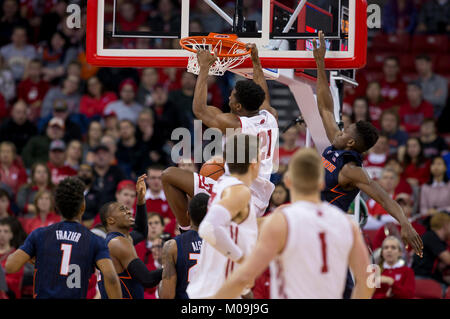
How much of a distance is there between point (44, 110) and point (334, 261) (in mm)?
10967

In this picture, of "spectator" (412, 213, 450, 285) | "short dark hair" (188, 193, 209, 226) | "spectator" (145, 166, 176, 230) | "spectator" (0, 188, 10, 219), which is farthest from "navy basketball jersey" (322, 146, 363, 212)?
"spectator" (0, 188, 10, 219)

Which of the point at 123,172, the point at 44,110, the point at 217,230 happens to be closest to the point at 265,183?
the point at 217,230

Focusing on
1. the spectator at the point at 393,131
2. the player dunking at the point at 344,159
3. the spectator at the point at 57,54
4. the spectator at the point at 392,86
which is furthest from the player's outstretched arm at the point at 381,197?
the spectator at the point at 57,54

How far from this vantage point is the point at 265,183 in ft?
22.7

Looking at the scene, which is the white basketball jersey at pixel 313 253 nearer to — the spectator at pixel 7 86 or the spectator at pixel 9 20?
the spectator at pixel 7 86

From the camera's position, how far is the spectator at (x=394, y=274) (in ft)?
30.2

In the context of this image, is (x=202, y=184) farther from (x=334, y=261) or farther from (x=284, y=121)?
(x=284, y=121)

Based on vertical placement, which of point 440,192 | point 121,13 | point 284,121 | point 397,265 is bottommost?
point 397,265

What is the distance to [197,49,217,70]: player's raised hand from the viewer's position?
22.7ft

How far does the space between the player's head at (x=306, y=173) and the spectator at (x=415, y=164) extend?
7526 millimetres

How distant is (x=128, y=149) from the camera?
13141 mm

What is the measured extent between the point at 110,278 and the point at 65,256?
0.40 meters

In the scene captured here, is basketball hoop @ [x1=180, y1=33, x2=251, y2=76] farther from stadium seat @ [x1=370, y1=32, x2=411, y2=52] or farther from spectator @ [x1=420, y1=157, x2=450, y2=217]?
stadium seat @ [x1=370, y1=32, x2=411, y2=52]

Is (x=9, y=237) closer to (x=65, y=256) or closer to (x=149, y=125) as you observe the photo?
(x=149, y=125)
